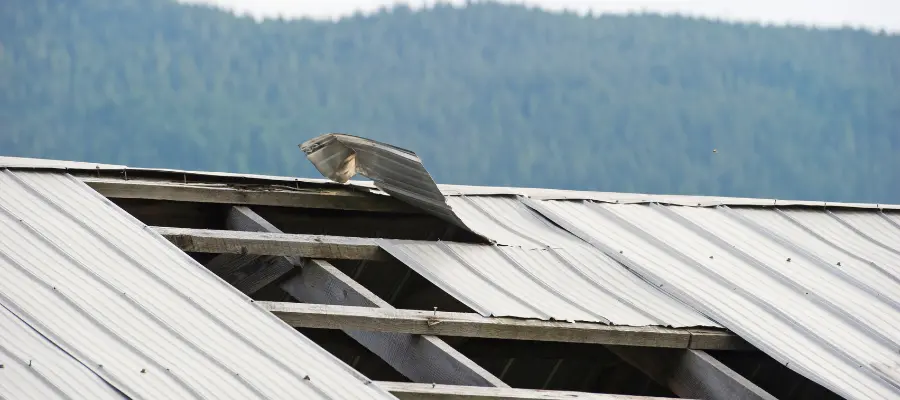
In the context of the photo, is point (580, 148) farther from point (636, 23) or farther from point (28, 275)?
point (28, 275)

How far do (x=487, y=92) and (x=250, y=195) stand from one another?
29571 millimetres

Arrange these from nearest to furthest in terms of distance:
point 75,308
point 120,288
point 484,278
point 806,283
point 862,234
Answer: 1. point 75,308
2. point 120,288
3. point 484,278
4. point 806,283
5. point 862,234

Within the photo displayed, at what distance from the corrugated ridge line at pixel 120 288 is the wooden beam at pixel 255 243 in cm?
40

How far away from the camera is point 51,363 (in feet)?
→ 15.9

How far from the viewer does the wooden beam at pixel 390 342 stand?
5684 millimetres

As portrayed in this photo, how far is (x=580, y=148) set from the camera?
36.2 metres

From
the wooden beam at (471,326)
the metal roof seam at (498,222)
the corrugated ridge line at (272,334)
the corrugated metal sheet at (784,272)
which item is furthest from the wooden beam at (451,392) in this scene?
the metal roof seam at (498,222)

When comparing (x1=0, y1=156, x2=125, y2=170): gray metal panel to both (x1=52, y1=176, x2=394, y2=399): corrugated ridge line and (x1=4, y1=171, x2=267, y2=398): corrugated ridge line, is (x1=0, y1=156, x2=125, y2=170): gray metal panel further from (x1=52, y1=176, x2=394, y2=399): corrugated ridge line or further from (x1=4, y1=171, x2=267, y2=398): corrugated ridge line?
(x1=52, y1=176, x2=394, y2=399): corrugated ridge line

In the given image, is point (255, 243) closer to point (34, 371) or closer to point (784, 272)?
point (34, 371)

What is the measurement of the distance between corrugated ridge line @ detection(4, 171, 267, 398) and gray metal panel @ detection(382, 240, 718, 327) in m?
1.50

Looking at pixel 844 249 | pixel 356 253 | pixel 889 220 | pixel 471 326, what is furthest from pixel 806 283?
pixel 356 253

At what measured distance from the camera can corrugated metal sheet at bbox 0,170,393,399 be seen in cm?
500

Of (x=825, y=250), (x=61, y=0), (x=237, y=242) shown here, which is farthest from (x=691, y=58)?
(x=237, y=242)

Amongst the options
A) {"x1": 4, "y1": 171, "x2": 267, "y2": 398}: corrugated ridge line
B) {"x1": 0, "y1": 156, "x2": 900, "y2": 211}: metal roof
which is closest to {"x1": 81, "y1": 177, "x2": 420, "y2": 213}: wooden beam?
{"x1": 0, "y1": 156, "x2": 900, "y2": 211}: metal roof
